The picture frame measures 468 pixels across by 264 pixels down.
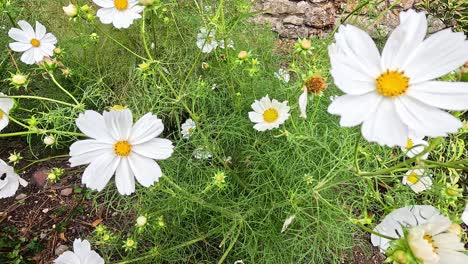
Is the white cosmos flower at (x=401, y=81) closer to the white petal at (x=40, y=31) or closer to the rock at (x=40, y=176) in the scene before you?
the white petal at (x=40, y=31)

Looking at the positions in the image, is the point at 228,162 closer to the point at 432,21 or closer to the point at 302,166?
the point at 302,166

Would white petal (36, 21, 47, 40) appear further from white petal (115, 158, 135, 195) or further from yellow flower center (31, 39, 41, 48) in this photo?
white petal (115, 158, 135, 195)

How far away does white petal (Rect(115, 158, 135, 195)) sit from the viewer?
2.94 ft

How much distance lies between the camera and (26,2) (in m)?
2.04

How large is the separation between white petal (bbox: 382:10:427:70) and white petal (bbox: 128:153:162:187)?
0.47m

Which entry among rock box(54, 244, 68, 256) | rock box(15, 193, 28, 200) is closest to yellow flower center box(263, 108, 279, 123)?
rock box(54, 244, 68, 256)

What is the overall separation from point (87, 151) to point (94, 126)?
0.17ft

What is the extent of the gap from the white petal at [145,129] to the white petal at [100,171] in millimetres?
56

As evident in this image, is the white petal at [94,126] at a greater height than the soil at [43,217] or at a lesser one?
greater

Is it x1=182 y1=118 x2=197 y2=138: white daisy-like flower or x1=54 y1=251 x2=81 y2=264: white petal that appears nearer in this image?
x1=54 y1=251 x2=81 y2=264: white petal

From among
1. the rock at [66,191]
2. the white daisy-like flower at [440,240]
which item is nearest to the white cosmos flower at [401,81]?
the white daisy-like flower at [440,240]

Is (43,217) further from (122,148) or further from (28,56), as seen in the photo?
(122,148)

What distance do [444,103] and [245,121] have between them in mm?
716

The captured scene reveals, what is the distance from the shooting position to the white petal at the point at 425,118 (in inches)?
26.4
